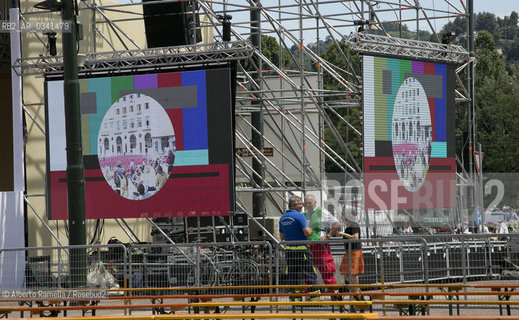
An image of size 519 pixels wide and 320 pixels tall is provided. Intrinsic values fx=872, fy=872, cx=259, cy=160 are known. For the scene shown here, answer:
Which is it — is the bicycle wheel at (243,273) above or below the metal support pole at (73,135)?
below

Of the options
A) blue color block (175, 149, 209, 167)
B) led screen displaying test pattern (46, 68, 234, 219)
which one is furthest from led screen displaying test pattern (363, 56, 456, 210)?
blue color block (175, 149, 209, 167)

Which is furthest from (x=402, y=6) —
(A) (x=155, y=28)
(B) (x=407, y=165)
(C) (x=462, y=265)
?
(C) (x=462, y=265)

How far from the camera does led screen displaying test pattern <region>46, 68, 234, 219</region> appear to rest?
1789cm

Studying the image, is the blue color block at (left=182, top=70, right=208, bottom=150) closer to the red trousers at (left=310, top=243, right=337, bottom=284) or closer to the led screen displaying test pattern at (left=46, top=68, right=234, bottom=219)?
the led screen displaying test pattern at (left=46, top=68, right=234, bottom=219)

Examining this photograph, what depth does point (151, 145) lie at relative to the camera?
1853 cm

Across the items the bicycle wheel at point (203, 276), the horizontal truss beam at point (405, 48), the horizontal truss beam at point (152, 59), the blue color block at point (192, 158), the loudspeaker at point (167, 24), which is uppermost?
the loudspeaker at point (167, 24)

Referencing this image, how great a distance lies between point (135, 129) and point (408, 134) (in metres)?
6.26

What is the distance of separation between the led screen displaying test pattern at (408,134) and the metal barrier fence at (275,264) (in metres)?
3.50

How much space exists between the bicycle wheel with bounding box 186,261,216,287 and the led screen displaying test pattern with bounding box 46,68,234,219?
246cm

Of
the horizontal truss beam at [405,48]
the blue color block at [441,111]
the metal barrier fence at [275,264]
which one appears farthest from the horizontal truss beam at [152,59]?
the blue color block at [441,111]

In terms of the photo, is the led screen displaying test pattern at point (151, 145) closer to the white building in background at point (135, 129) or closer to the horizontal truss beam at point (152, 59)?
the white building in background at point (135, 129)

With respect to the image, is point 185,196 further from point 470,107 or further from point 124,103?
point 470,107

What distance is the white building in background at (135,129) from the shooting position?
18.5 metres

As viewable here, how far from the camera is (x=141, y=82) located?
18.8 meters
